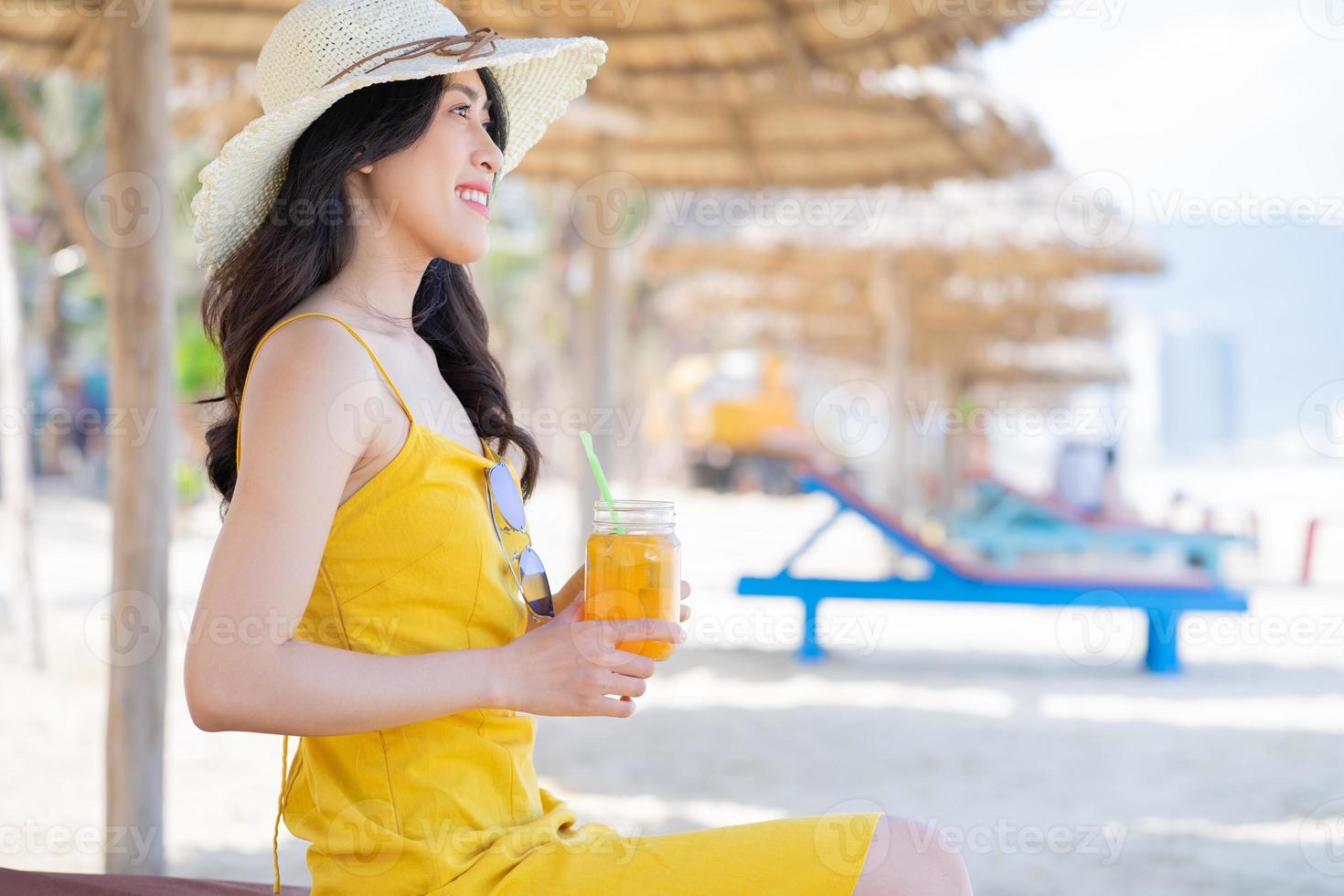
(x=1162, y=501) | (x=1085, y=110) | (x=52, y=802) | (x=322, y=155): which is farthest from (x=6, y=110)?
(x=1085, y=110)

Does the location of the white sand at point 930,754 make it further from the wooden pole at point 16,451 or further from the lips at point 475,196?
the lips at point 475,196

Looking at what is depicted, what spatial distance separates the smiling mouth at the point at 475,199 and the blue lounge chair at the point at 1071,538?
617 centimetres

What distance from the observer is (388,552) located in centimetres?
121

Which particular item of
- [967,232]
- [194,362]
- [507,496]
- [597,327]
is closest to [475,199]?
[507,496]

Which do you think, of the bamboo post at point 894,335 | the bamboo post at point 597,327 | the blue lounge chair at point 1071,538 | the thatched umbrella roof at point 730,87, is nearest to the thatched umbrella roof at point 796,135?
the thatched umbrella roof at point 730,87

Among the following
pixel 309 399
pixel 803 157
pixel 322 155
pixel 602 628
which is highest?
pixel 803 157

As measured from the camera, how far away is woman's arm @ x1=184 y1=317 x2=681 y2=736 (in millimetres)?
1069

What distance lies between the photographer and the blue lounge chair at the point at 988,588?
18.4 feet

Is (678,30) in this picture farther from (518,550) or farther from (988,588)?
(518,550)

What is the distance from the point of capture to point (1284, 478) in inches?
1205

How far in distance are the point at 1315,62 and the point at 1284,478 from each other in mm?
52046

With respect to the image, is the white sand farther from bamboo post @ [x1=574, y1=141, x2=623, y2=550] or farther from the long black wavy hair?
the long black wavy hair

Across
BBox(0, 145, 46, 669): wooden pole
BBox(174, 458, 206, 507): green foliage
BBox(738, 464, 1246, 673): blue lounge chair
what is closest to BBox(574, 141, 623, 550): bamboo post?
BBox(738, 464, 1246, 673): blue lounge chair

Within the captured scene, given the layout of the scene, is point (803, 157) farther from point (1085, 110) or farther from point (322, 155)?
point (1085, 110)
